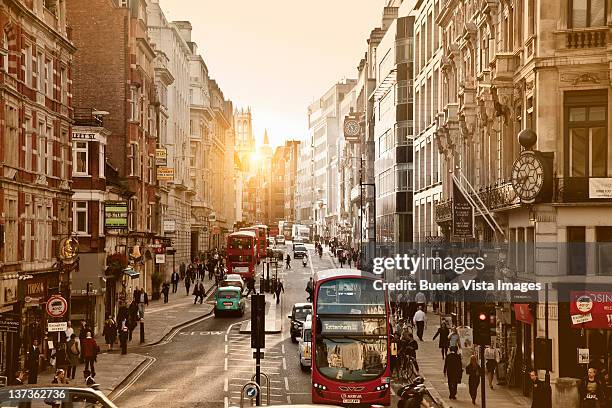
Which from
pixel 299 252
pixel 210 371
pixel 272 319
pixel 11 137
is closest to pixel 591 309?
pixel 210 371

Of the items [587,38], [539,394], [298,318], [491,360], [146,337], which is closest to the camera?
[539,394]

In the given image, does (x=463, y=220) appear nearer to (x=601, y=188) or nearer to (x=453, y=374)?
(x=453, y=374)

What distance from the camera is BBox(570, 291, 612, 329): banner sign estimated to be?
29156mm

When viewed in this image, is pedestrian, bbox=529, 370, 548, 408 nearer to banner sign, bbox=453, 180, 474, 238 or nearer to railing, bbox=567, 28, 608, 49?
railing, bbox=567, 28, 608, 49

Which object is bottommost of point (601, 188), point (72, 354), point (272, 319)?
point (272, 319)

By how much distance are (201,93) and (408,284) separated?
69.8m

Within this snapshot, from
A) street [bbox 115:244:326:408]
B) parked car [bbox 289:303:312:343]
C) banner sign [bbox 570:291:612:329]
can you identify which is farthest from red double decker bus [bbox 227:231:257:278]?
banner sign [bbox 570:291:612:329]

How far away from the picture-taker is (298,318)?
48250mm

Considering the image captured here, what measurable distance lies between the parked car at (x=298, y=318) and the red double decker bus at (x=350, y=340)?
55.5 ft

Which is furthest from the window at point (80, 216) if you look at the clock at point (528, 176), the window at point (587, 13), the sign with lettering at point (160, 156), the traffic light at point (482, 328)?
the window at point (587, 13)

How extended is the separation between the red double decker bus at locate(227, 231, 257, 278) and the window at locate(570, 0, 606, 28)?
52.9 meters

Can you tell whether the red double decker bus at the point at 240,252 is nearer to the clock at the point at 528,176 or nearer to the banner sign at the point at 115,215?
the banner sign at the point at 115,215

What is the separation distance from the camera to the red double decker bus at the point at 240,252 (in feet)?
265

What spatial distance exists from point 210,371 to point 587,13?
18216 mm
